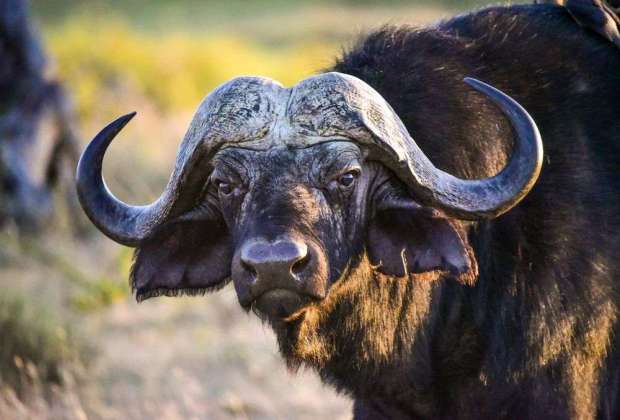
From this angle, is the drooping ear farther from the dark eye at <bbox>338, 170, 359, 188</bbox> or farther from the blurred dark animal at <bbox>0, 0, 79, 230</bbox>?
the blurred dark animal at <bbox>0, 0, 79, 230</bbox>

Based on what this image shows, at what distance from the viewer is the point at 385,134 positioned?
15.3ft

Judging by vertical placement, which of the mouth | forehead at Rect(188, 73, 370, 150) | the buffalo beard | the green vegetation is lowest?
the green vegetation

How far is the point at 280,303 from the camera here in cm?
442

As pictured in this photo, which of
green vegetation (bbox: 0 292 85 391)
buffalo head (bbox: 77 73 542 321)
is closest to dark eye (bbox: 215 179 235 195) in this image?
buffalo head (bbox: 77 73 542 321)

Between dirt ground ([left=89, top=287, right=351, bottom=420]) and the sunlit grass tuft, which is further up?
A: dirt ground ([left=89, top=287, right=351, bottom=420])

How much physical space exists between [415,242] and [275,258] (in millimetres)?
771

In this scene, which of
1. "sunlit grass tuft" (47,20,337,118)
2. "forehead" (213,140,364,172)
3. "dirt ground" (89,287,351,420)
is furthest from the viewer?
"sunlit grass tuft" (47,20,337,118)

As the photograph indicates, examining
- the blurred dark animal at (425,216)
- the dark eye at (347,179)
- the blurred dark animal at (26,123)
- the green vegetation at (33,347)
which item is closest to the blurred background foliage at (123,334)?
the green vegetation at (33,347)

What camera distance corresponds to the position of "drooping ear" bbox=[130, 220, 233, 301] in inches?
201

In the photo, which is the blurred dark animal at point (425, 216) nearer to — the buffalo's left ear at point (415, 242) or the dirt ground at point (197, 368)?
the buffalo's left ear at point (415, 242)

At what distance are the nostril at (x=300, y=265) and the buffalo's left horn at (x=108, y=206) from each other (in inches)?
32.5

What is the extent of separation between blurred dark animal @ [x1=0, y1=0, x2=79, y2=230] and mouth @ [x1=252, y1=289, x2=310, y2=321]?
25.1 ft

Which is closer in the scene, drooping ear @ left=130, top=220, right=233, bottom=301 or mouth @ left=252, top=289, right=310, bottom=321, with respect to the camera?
mouth @ left=252, top=289, right=310, bottom=321

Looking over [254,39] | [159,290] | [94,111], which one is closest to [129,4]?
[254,39]
